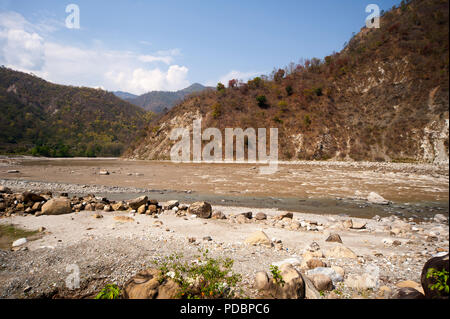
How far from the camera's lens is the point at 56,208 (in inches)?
328

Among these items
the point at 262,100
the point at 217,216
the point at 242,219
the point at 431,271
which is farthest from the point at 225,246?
the point at 262,100

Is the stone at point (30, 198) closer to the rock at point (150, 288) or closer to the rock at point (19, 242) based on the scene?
the rock at point (19, 242)

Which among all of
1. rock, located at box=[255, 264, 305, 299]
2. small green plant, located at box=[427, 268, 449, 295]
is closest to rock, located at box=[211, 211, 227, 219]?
rock, located at box=[255, 264, 305, 299]

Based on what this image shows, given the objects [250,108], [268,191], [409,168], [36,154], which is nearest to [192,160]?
[250,108]

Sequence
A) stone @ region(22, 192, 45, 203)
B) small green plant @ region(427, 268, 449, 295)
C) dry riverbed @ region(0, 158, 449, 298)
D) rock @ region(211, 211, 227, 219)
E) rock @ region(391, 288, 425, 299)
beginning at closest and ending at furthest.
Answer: small green plant @ region(427, 268, 449, 295) < rock @ region(391, 288, 425, 299) < dry riverbed @ region(0, 158, 449, 298) < rock @ region(211, 211, 227, 219) < stone @ region(22, 192, 45, 203)

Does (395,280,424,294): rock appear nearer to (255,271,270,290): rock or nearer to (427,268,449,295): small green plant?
(427,268,449,295): small green plant

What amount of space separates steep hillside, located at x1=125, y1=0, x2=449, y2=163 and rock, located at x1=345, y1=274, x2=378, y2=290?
103 inches

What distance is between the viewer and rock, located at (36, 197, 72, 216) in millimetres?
8227

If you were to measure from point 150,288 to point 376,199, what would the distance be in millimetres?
11903

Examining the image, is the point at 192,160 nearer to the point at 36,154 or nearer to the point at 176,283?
the point at 36,154

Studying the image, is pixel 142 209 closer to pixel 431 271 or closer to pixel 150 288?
pixel 150 288

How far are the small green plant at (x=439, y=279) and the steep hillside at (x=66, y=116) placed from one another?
239 ft

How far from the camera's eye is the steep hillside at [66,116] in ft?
241

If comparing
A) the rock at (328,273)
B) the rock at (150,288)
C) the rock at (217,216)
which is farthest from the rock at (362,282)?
the rock at (217,216)
